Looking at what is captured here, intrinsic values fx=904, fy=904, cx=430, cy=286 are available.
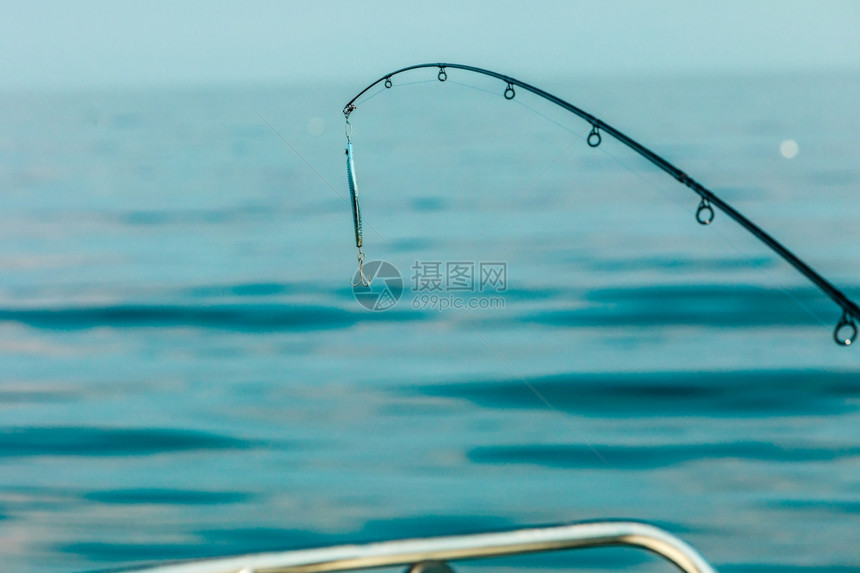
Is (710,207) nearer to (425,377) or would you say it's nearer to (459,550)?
(459,550)

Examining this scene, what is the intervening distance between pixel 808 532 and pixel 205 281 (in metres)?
8.19

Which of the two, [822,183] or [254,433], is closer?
[254,433]

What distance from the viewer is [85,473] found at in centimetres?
563

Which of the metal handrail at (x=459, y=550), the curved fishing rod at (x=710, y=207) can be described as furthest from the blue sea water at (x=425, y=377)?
the metal handrail at (x=459, y=550)

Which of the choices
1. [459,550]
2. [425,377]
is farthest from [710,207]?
[425,377]

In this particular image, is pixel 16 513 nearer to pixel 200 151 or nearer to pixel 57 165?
pixel 57 165

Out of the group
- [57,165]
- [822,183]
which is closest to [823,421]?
[822,183]

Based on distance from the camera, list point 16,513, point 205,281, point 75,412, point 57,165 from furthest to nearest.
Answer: point 57,165 < point 205,281 < point 75,412 < point 16,513

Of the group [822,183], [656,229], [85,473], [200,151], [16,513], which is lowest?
[16,513]

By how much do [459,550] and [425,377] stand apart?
19.9ft

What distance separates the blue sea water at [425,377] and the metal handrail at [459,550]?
1752mm

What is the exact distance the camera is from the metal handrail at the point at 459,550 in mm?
1261

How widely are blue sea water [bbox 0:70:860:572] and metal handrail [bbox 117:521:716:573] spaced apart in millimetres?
1752

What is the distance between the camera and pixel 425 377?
7363 millimetres
